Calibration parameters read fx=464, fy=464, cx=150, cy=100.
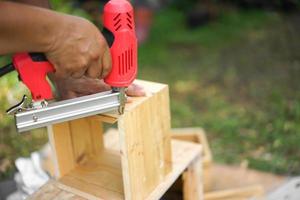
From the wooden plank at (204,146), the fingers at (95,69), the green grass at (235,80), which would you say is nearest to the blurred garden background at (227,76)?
the green grass at (235,80)

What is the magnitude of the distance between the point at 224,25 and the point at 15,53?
148 inches

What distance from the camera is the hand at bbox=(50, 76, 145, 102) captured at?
5.52 ft

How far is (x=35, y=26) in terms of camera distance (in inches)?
52.4

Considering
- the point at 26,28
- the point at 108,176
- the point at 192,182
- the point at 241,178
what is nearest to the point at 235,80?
the point at 241,178

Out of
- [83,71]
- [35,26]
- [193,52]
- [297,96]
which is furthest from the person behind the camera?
[193,52]

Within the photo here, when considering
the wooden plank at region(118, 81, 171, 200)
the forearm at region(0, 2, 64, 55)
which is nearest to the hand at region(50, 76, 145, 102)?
the wooden plank at region(118, 81, 171, 200)

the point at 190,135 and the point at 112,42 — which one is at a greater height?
the point at 112,42

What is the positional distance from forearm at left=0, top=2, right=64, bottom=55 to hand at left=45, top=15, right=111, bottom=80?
0.07ft

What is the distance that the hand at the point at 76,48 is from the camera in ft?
4.57

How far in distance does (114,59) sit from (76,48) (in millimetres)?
145

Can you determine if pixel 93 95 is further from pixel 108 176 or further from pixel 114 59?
pixel 108 176

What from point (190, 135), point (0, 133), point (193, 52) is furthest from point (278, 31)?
point (0, 133)

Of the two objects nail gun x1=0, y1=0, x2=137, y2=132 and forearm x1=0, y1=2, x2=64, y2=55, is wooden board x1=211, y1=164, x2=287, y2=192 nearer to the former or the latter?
nail gun x1=0, y1=0, x2=137, y2=132

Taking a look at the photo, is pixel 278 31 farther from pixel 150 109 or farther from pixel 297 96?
pixel 150 109
